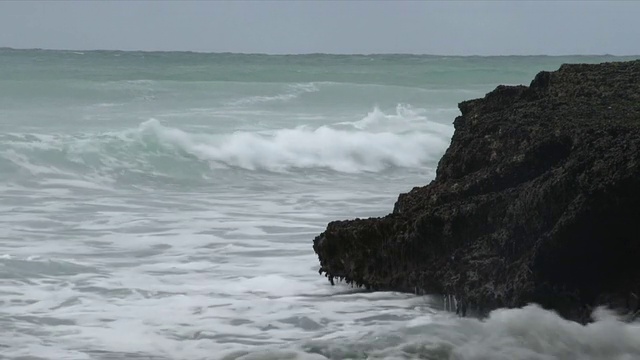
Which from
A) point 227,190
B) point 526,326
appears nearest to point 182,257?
point 526,326

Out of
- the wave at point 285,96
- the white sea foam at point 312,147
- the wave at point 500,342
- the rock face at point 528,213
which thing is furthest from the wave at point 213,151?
the wave at point 500,342

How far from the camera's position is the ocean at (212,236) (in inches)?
198

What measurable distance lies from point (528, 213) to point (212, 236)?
3615 millimetres

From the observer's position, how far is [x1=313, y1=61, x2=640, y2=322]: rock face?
487 cm

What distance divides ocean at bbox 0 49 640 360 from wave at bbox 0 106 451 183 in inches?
1.5

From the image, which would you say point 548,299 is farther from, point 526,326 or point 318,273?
point 318,273

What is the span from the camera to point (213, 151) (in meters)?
15.3

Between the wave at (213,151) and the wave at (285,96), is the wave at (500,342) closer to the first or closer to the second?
the wave at (213,151)

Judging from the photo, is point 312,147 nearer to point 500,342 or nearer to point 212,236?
point 212,236

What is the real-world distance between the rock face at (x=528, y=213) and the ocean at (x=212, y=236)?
0.13 m

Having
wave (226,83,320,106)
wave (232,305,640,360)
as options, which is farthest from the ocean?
wave (226,83,320,106)

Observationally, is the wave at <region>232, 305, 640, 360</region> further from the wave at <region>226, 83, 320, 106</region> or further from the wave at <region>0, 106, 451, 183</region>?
the wave at <region>226, 83, 320, 106</region>

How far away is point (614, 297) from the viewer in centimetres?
487

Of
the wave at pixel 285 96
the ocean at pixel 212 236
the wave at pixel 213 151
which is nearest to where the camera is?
the ocean at pixel 212 236
